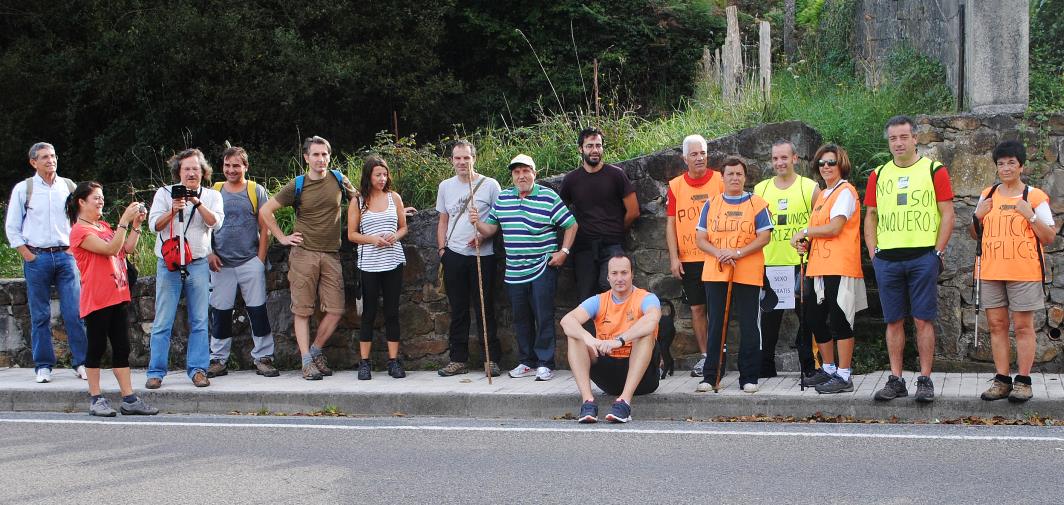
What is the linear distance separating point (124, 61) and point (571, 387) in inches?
582

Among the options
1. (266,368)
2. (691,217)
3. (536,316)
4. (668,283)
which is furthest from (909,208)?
(266,368)

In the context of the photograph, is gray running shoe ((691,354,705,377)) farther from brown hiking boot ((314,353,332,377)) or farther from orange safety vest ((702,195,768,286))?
brown hiking boot ((314,353,332,377))

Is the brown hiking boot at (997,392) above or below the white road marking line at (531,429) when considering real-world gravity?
above

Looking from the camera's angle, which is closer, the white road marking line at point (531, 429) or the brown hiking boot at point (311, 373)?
the white road marking line at point (531, 429)

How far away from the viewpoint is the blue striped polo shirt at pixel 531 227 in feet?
30.7

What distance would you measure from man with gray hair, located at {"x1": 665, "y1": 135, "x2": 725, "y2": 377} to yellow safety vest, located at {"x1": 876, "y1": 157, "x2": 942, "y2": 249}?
1.52 metres

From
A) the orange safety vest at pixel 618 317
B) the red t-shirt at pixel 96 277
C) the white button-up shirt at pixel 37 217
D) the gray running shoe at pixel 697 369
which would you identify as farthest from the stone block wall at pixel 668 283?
the red t-shirt at pixel 96 277

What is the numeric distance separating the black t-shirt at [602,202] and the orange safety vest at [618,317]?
1441 mm

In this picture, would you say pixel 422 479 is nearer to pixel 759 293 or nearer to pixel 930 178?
pixel 759 293

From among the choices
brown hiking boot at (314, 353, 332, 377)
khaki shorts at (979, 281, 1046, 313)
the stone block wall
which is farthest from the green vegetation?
brown hiking boot at (314, 353, 332, 377)

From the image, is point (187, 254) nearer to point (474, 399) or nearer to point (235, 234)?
point (235, 234)

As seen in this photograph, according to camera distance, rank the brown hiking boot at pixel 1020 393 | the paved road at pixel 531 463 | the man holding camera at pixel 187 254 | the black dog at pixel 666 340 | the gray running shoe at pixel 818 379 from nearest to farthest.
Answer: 1. the paved road at pixel 531 463
2. the brown hiking boot at pixel 1020 393
3. the gray running shoe at pixel 818 379
4. the black dog at pixel 666 340
5. the man holding camera at pixel 187 254

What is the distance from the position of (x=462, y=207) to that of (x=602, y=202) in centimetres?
127

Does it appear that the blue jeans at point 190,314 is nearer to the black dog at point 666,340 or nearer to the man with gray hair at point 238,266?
the man with gray hair at point 238,266
